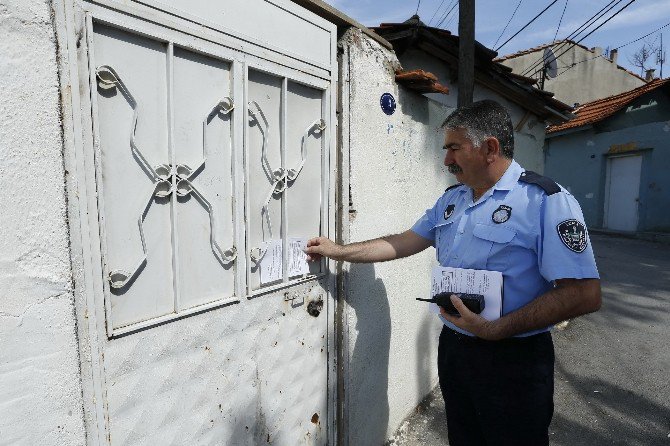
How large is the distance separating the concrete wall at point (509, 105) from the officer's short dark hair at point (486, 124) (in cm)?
182

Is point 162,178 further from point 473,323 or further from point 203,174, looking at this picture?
point 473,323

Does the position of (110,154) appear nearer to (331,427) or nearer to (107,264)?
(107,264)

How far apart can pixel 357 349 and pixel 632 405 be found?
243 centimetres

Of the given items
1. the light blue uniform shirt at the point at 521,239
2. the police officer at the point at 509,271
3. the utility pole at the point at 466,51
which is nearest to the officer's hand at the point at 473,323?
the police officer at the point at 509,271

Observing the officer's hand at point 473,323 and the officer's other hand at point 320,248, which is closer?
the officer's hand at point 473,323

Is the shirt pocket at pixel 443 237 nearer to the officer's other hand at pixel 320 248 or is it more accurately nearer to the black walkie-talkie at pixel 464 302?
the black walkie-talkie at pixel 464 302

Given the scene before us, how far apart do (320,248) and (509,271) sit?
84cm

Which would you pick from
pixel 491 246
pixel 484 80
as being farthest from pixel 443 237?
pixel 484 80

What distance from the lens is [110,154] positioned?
1.20m

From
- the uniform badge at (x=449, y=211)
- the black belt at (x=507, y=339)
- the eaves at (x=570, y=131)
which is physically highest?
the eaves at (x=570, y=131)

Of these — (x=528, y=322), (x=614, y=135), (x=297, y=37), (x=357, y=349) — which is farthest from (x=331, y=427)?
(x=614, y=135)

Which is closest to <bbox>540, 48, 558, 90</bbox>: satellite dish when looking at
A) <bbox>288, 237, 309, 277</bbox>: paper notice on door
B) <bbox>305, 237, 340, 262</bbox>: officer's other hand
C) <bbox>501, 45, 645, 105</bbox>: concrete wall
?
<bbox>501, 45, 645, 105</bbox>: concrete wall

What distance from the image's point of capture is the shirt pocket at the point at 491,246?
1.68 m

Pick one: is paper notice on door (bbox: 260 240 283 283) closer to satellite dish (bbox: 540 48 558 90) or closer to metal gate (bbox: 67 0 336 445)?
metal gate (bbox: 67 0 336 445)
